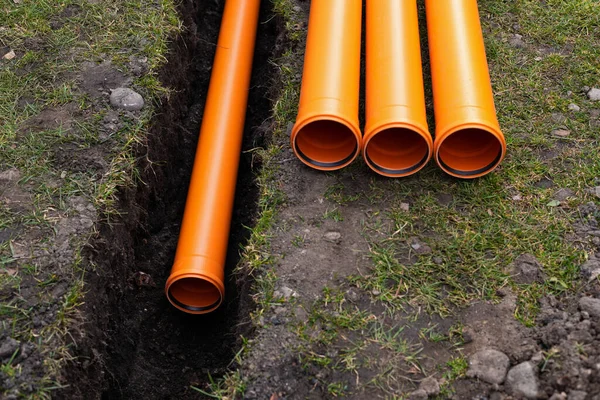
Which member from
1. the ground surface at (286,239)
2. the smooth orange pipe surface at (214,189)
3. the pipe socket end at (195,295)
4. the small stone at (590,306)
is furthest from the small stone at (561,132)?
the pipe socket end at (195,295)

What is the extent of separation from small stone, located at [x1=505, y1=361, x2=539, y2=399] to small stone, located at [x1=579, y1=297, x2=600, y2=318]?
0.43 m

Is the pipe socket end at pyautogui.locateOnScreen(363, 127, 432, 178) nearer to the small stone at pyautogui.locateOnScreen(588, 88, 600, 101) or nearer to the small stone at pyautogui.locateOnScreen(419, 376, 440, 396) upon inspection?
the small stone at pyautogui.locateOnScreen(419, 376, 440, 396)

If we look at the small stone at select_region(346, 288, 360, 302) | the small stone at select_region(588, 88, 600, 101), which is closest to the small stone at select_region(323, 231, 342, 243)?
the small stone at select_region(346, 288, 360, 302)

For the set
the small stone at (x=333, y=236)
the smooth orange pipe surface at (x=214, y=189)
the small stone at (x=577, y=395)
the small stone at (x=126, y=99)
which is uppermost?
the small stone at (x=126, y=99)

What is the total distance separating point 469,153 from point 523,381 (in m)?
1.50

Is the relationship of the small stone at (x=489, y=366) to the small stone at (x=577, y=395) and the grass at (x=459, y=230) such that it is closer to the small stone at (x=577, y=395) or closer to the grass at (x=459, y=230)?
the grass at (x=459, y=230)

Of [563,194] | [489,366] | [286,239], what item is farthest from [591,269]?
[286,239]

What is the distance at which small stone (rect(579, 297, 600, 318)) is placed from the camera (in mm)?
3084

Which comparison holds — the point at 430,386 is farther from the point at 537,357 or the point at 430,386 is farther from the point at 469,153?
the point at 469,153

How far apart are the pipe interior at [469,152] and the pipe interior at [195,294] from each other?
1712 millimetres

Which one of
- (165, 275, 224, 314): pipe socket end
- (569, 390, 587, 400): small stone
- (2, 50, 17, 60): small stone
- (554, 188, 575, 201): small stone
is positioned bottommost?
(165, 275, 224, 314): pipe socket end

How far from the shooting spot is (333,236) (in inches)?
141

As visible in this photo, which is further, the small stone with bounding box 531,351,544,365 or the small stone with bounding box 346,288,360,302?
the small stone with bounding box 346,288,360,302

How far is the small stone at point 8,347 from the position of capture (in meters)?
2.97
